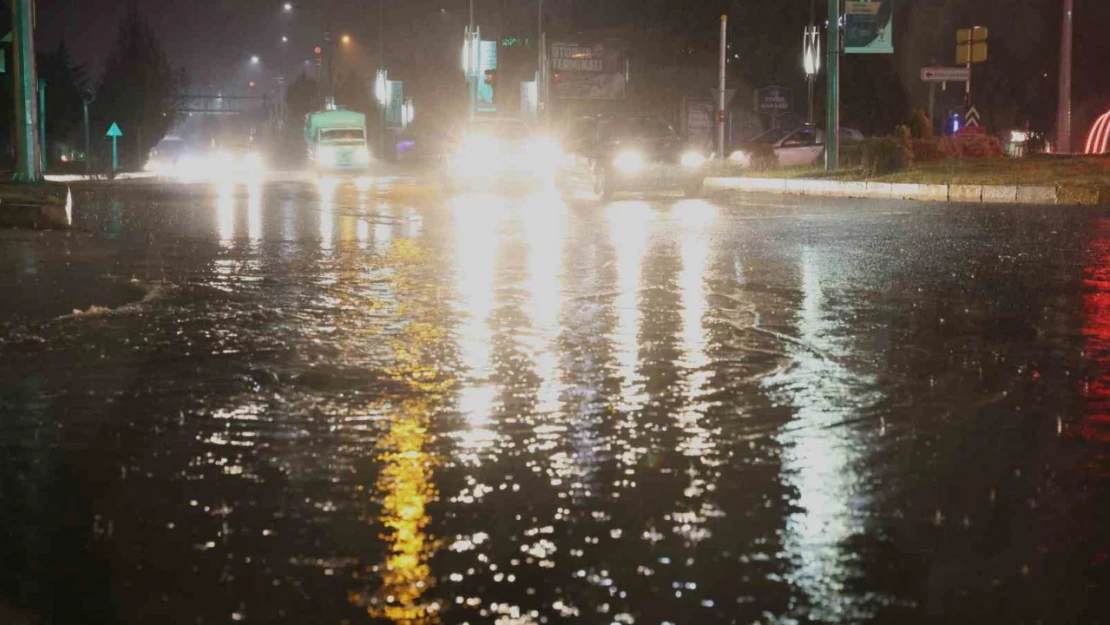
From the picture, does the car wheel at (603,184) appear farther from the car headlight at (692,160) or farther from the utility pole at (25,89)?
the utility pole at (25,89)

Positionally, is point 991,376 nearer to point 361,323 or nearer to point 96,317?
point 361,323

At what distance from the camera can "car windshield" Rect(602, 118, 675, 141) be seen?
30.9 metres

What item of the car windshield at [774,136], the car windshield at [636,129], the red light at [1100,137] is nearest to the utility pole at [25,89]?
the car windshield at [636,129]

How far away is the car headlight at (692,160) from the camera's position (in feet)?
99.7

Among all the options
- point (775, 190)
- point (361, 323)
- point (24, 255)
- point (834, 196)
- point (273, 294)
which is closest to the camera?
point (361, 323)

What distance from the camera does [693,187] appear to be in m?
31.0

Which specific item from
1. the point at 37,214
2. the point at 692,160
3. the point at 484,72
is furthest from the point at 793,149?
the point at 484,72

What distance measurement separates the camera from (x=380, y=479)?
580 centimetres

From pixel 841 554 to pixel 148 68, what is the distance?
78360 millimetres

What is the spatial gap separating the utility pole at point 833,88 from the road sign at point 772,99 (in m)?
19.4

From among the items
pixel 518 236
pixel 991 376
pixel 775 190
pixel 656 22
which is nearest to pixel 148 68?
pixel 656 22

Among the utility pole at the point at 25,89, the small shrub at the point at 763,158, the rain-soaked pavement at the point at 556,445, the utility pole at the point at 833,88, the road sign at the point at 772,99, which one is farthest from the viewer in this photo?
the road sign at the point at 772,99

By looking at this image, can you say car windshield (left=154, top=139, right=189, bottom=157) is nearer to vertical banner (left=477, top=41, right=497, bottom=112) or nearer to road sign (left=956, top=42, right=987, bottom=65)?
vertical banner (left=477, top=41, right=497, bottom=112)

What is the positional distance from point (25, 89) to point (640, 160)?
11809 millimetres
